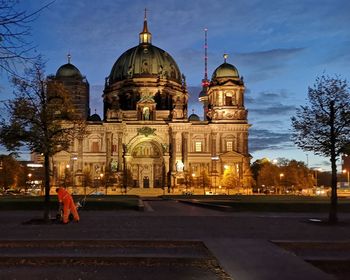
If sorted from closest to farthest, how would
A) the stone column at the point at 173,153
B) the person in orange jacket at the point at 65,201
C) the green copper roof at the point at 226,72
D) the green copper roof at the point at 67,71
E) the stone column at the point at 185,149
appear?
the person in orange jacket at the point at 65,201 → the stone column at the point at 173,153 → the stone column at the point at 185,149 → the green copper roof at the point at 226,72 → the green copper roof at the point at 67,71

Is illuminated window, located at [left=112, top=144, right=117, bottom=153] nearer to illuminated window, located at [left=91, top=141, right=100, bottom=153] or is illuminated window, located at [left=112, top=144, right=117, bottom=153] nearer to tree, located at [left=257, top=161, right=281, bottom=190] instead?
illuminated window, located at [left=91, top=141, right=100, bottom=153]

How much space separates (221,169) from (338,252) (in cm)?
11284

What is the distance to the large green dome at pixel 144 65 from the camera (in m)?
145

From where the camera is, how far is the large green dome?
145250mm

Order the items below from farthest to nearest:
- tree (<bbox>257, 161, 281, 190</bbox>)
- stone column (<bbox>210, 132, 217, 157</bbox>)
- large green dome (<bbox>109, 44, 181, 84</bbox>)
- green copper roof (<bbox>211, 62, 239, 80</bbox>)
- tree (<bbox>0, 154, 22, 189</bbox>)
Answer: large green dome (<bbox>109, 44, 181, 84</bbox>)
green copper roof (<bbox>211, 62, 239, 80</bbox>)
tree (<bbox>257, 161, 281, 190</bbox>)
stone column (<bbox>210, 132, 217, 157</bbox>)
tree (<bbox>0, 154, 22, 189</bbox>)

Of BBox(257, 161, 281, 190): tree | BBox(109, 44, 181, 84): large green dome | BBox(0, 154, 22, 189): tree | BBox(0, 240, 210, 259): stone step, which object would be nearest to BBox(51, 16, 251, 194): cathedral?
BBox(257, 161, 281, 190): tree

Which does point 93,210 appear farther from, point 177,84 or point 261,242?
point 177,84

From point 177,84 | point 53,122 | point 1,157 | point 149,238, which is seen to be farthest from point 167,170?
point 149,238

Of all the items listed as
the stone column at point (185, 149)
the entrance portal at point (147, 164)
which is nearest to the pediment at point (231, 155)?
the stone column at point (185, 149)

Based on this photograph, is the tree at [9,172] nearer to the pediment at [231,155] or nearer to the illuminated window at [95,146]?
the illuminated window at [95,146]

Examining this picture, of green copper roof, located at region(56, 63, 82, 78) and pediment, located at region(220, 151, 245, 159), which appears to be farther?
green copper roof, located at region(56, 63, 82, 78)

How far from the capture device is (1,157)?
3728 inches

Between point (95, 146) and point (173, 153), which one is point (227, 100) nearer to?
point (173, 153)

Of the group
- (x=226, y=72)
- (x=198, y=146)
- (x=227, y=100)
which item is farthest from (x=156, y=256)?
(x=226, y=72)
